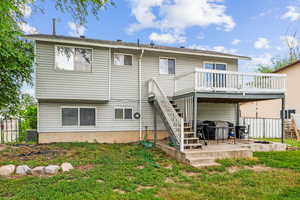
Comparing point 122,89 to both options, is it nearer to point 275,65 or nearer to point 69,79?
point 69,79

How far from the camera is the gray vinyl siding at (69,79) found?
834 centimetres

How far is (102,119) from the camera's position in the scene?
9.45 meters

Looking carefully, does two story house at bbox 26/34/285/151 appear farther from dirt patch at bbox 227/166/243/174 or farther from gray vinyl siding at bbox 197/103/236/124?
dirt patch at bbox 227/166/243/174

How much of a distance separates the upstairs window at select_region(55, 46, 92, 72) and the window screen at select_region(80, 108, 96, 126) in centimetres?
208

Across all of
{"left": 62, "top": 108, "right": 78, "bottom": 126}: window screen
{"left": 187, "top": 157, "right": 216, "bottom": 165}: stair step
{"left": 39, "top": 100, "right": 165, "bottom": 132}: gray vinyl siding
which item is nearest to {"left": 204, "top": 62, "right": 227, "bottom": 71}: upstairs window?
{"left": 39, "top": 100, "right": 165, "bottom": 132}: gray vinyl siding

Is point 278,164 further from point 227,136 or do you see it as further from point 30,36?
Result: point 30,36

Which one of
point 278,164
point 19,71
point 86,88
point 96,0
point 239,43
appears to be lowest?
point 278,164

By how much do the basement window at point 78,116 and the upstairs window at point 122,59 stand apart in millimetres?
2884

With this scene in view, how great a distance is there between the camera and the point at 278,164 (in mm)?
5859

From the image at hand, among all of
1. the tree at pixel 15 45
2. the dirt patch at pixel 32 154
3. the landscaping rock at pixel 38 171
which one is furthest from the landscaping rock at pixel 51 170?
the tree at pixel 15 45

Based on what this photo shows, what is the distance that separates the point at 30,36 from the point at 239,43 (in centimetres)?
2338

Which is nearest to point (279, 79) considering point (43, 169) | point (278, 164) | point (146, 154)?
point (278, 164)

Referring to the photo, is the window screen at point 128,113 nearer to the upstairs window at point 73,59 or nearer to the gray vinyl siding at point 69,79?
the gray vinyl siding at point 69,79

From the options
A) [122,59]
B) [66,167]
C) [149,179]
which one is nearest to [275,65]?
[122,59]
